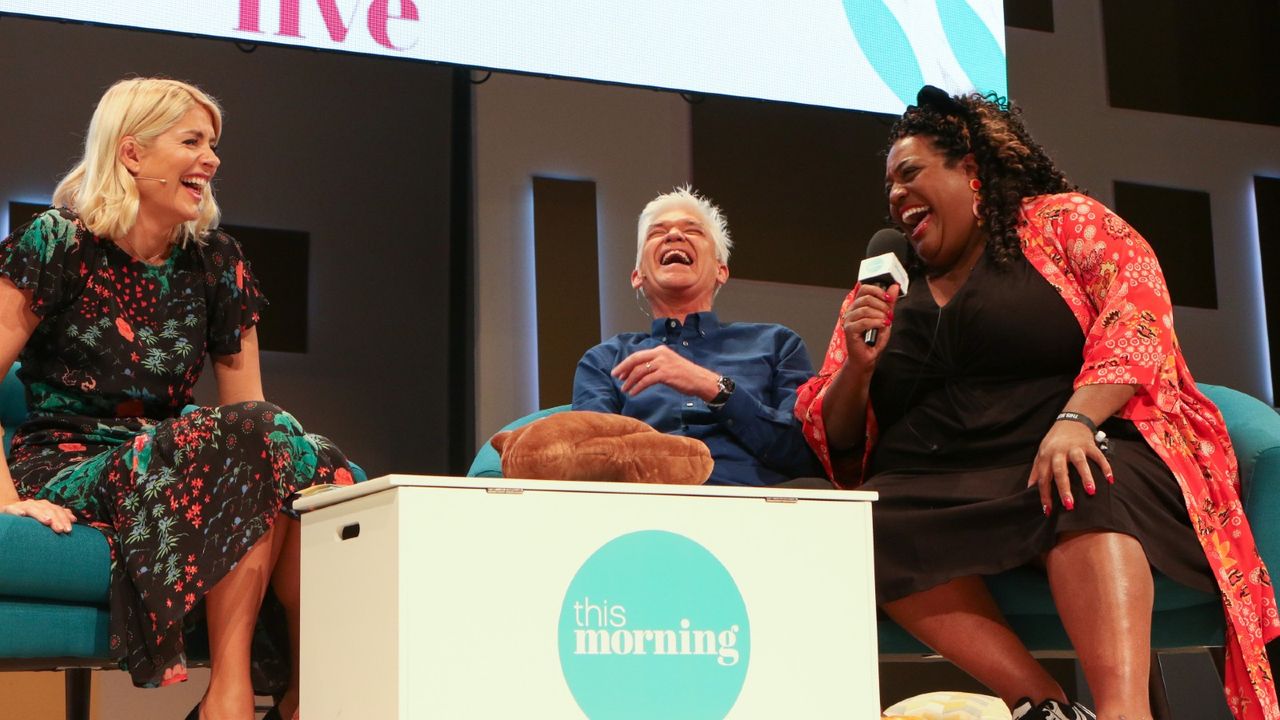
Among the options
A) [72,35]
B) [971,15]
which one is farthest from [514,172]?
[971,15]

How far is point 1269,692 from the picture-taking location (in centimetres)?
211

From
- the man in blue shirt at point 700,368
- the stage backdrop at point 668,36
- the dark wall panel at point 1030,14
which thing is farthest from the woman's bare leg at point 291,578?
the dark wall panel at point 1030,14

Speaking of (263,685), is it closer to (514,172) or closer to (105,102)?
(105,102)

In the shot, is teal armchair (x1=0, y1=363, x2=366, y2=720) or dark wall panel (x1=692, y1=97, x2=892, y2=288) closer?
teal armchair (x1=0, y1=363, x2=366, y2=720)

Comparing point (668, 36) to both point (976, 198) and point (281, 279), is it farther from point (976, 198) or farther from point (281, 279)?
point (976, 198)

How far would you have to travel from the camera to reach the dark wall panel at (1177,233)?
189 inches

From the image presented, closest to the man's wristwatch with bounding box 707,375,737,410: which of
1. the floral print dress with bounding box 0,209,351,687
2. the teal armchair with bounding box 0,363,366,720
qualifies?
the floral print dress with bounding box 0,209,351,687

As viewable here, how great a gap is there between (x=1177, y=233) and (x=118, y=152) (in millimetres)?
3686

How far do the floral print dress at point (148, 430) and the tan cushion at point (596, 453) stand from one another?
0.49 metres

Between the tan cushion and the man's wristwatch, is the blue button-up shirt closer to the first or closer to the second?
the man's wristwatch

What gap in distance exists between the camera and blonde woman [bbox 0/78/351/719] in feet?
6.96

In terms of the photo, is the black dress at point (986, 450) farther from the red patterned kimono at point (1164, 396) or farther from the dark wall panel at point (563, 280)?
the dark wall panel at point (563, 280)

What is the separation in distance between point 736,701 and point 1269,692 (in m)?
0.98

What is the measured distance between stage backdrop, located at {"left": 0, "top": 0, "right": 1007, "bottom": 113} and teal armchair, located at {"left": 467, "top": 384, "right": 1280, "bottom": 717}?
183 centimetres
